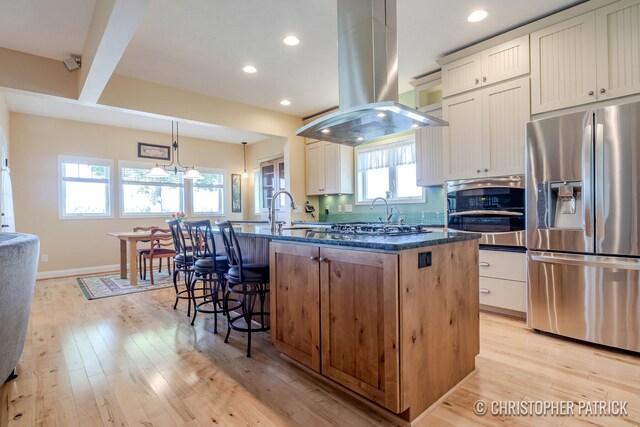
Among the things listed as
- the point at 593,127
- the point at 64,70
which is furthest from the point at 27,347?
the point at 593,127

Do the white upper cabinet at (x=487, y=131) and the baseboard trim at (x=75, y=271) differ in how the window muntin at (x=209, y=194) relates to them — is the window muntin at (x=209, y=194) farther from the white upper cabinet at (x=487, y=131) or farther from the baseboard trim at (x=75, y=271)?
the white upper cabinet at (x=487, y=131)

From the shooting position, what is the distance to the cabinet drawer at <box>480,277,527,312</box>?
2.95 m

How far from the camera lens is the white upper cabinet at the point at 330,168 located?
521 cm

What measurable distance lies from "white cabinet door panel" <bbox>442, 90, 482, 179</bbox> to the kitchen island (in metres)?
1.59

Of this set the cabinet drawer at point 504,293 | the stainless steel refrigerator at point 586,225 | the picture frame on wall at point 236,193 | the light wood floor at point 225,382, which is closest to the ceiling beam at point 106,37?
the light wood floor at point 225,382

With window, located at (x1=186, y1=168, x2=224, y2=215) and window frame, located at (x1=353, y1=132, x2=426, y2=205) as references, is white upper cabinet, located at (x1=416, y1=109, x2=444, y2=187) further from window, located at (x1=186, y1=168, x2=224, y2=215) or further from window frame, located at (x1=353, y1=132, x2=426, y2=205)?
window, located at (x1=186, y1=168, x2=224, y2=215)

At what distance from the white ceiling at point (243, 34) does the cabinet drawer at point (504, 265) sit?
2.13 m

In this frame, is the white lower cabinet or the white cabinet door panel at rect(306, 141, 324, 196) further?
the white cabinet door panel at rect(306, 141, 324, 196)

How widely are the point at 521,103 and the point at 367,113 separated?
172cm

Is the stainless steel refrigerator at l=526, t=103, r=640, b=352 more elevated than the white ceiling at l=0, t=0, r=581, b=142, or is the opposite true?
the white ceiling at l=0, t=0, r=581, b=142

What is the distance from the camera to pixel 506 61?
3.07 metres

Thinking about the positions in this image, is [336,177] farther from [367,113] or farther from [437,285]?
[437,285]

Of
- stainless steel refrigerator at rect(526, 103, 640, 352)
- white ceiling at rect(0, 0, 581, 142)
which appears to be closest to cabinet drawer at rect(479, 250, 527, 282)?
stainless steel refrigerator at rect(526, 103, 640, 352)

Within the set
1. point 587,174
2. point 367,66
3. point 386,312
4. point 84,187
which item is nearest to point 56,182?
point 84,187
